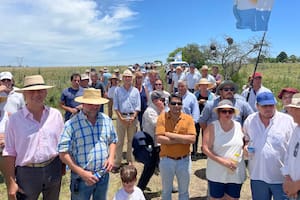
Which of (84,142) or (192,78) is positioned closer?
(84,142)

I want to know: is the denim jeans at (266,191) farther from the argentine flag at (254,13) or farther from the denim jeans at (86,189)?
the argentine flag at (254,13)

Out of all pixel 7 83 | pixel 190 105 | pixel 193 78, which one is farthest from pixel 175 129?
pixel 193 78

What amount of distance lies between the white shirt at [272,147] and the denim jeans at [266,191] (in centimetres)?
5

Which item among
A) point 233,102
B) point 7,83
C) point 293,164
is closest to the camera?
point 293,164

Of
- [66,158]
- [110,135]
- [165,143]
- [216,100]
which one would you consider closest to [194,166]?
[216,100]

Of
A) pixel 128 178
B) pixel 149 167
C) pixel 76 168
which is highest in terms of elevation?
pixel 76 168

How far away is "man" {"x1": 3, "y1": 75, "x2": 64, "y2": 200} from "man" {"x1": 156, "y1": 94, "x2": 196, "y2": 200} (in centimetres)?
130

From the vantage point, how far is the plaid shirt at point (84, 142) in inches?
117

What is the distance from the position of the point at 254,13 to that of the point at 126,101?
284 cm

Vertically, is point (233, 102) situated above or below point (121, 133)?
above

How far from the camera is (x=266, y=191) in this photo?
10.2 feet

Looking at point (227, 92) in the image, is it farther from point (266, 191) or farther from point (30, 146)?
point (30, 146)

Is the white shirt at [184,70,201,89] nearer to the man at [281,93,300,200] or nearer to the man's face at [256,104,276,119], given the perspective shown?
the man's face at [256,104,276,119]

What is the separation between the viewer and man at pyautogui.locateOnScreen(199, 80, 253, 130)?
4.02 metres
